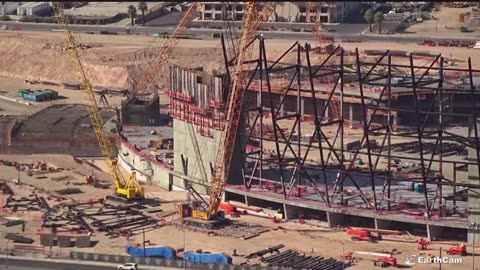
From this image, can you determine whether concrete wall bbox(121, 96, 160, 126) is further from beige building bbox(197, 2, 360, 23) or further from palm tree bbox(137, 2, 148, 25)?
palm tree bbox(137, 2, 148, 25)

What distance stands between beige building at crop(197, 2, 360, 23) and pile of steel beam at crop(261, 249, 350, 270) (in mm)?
58191

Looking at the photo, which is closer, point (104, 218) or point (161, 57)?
point (104, 218)

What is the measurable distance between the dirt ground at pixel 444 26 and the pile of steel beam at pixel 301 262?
5109 cm

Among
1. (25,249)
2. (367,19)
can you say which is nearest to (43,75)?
(367,19)

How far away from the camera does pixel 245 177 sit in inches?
2933

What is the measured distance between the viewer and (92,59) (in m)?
111

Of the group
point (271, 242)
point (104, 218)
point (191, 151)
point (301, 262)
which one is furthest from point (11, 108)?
point (301, 262)

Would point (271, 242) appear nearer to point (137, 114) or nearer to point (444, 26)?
point (137, 114)

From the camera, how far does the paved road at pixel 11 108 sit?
97.6m

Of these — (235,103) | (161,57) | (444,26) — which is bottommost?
(161,57)

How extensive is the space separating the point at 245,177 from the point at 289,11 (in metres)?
51.1

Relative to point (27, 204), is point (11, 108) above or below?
above

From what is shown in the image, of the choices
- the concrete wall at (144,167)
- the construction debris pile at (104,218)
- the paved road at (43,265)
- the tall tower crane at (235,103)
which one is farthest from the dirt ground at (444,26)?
the paved road at (43,265)

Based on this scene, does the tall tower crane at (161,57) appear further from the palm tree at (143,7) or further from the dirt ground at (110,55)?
the palm tree at (143,7)
